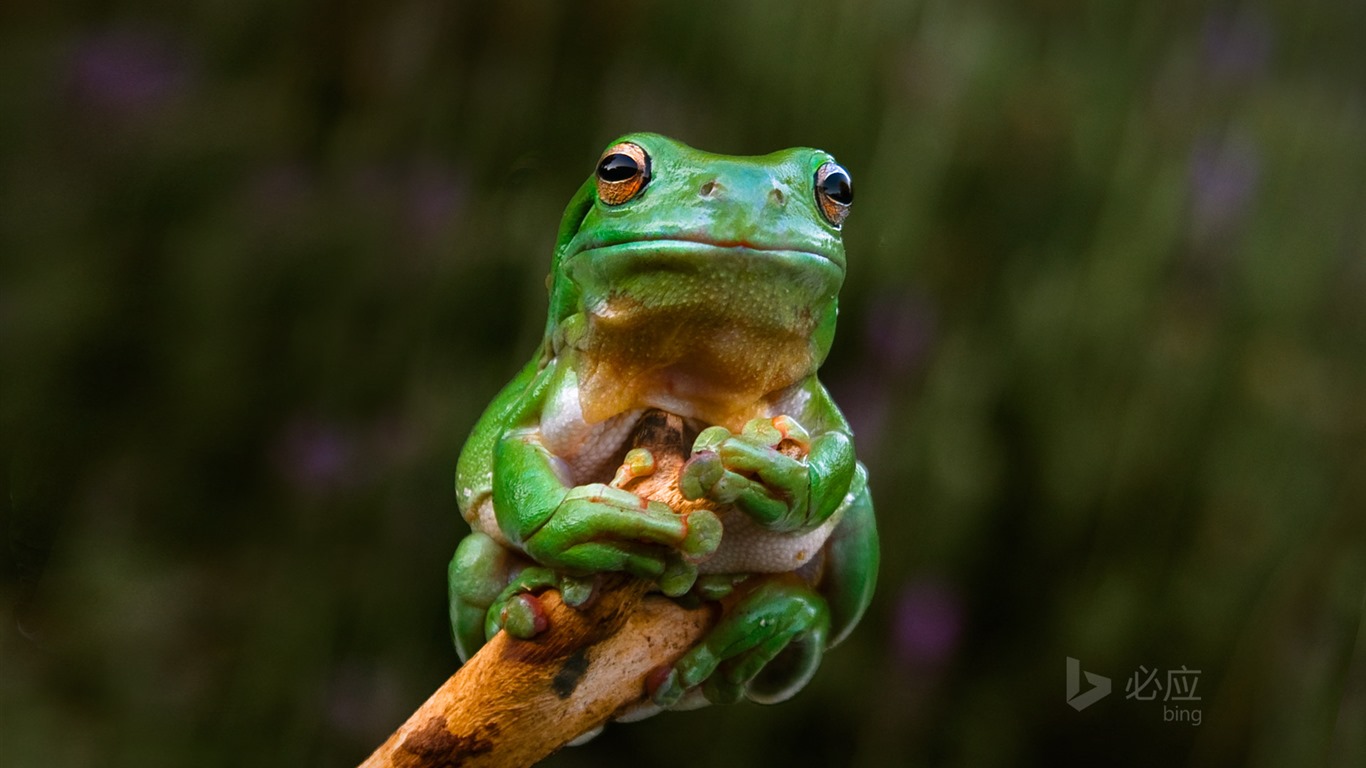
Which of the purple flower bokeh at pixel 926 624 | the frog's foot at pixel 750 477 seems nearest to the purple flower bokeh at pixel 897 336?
the purple flower bokeh at pixel 926 624

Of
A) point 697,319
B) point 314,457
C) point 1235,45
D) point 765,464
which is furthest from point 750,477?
point 1235,45

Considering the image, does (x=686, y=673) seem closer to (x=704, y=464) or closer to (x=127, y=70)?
(x=704, y=464)

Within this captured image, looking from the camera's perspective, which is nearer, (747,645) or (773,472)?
(773,472)

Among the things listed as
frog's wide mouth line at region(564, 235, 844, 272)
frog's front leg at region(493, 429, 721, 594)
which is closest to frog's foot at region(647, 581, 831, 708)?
frog's front leg at region(493, 429, 721, 594)

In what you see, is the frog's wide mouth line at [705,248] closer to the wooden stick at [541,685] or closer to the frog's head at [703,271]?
the frog's head at [703,271]

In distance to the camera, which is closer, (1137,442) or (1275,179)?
(1137,442)

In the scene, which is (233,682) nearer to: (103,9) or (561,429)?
(103,9)

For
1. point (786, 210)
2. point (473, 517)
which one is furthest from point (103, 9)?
point (786, 210)
